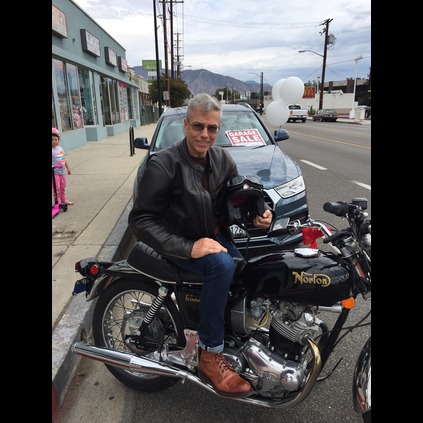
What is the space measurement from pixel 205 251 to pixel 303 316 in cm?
66

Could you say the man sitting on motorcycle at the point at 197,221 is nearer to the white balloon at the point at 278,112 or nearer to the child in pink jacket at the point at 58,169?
the child in pink jacket at the point at 58,169

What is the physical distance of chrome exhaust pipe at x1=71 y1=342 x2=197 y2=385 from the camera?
84.5 inches

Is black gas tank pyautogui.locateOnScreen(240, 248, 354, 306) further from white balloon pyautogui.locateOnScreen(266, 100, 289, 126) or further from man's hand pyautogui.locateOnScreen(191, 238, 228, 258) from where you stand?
white balloon pyautogui.locateOnScreen(266, 100, 289, 126)

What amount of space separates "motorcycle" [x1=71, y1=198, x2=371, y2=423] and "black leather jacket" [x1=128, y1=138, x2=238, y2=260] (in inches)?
8.8

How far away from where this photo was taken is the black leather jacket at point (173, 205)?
1900mm

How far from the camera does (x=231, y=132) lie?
550cm

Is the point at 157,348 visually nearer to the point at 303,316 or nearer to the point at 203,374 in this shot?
the point at 203,374

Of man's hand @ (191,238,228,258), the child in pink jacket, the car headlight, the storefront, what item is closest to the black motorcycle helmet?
man's hand @ (191,238,228,258)

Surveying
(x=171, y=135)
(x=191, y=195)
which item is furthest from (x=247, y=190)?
(x=171, y=135)

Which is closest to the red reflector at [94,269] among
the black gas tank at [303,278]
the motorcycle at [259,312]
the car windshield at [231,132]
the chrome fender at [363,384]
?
the motorcycle at [259,312]

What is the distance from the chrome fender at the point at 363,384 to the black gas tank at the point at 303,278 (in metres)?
0.31

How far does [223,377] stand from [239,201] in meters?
1.00

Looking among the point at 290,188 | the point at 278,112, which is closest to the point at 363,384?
the point at 290,188

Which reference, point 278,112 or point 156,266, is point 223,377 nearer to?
point 156,266
